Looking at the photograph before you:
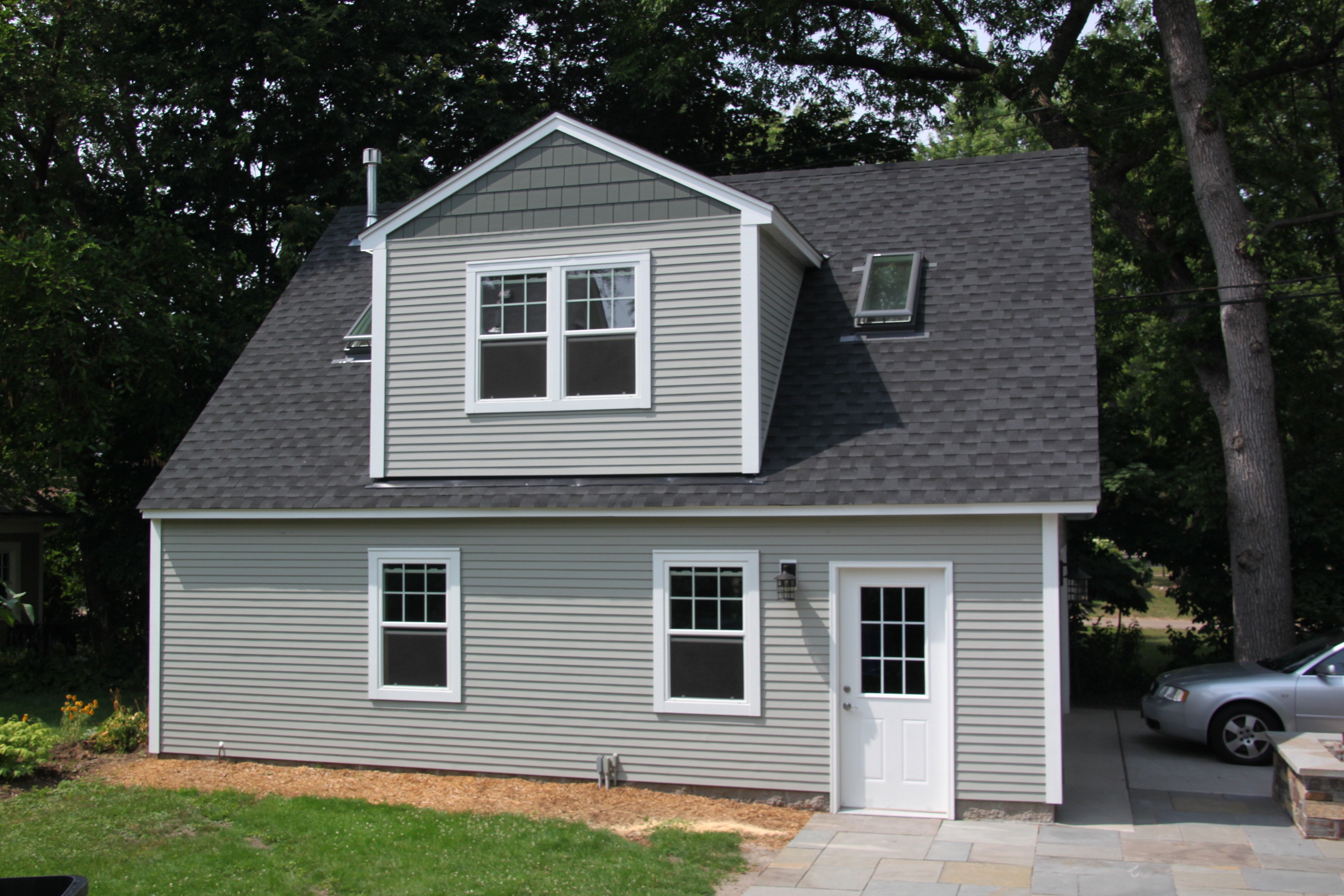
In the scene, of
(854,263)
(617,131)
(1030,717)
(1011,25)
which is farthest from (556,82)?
(1030,717)

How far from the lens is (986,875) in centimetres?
769

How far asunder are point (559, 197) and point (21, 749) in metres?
7.12

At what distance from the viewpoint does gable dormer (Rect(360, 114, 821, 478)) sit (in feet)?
33.9

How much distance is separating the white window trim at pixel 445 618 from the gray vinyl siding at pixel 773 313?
327cm

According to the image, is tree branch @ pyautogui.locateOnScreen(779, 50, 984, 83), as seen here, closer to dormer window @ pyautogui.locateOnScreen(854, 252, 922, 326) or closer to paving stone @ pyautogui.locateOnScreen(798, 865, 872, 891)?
dormer window @ pyautogui.locateOnScreen(854, 252, 922, 326)

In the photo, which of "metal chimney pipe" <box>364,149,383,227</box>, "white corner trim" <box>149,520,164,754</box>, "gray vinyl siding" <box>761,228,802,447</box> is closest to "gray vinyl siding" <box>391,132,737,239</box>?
"gray vinyl siding" <box>761,228,802,447</box>

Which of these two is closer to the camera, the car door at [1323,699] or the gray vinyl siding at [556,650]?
the gray vinyl siding at [556,650]

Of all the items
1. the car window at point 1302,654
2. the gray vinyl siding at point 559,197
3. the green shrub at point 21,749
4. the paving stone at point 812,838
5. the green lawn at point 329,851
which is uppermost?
the gray vinyl siding at point 559,197

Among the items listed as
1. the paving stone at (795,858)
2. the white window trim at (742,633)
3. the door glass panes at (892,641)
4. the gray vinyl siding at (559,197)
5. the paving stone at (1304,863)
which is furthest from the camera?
the gray vinyl siding at (559,197)

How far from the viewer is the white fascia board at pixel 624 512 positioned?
9.05 metres

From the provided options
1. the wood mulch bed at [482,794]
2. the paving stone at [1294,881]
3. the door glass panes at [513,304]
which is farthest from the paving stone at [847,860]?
the door glass panes at [513,304]

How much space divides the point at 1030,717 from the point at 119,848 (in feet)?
23.0

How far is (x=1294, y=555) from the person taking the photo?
1578 centimetres

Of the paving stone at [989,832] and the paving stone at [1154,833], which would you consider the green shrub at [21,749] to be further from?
the paving stone at [1154,833]
